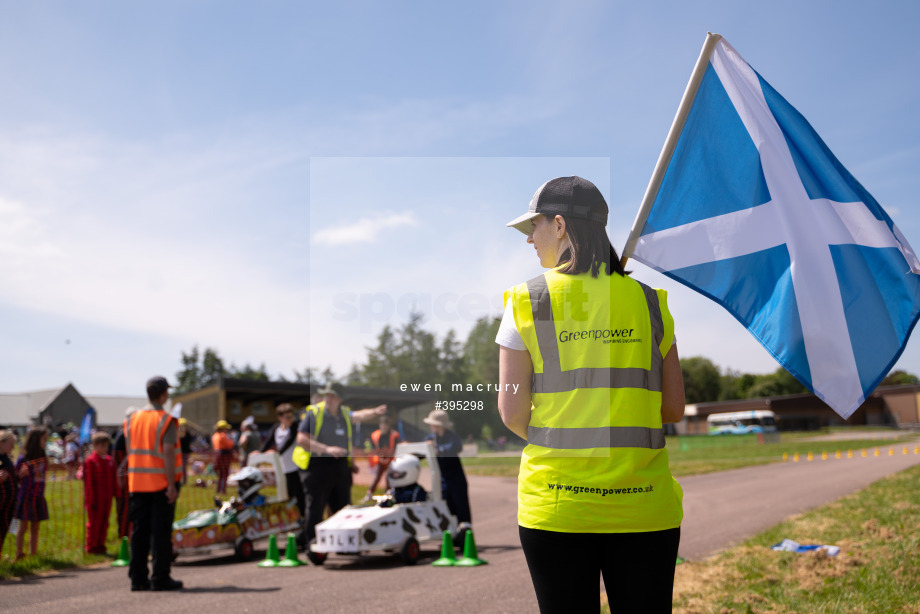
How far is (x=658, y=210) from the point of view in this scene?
3.47 metres

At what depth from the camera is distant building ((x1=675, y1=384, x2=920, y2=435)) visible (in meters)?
78.6

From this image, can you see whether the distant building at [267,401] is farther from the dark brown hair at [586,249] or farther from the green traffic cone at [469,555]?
the dark brown hair at [586,249]

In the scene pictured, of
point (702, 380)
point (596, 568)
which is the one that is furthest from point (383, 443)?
point (702, 380)

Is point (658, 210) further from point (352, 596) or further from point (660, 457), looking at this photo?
point (352, 596)

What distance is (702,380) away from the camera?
116 m

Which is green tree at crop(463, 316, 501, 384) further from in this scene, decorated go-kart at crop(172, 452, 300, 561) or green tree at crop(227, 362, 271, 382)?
green tree at crop(227, 362, 271, 382)

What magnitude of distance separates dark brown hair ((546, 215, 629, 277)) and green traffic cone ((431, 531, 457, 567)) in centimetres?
667

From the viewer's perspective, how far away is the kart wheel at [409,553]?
8.71 meters

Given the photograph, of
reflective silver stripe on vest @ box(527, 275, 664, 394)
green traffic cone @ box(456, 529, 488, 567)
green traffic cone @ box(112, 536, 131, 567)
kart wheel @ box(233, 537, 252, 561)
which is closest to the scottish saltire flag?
reflective silver stripe on vest @ box(527, 275, 664, 394)

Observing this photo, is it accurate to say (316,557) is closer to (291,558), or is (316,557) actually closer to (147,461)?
(291,558)

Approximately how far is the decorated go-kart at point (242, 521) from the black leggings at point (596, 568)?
8331 mm

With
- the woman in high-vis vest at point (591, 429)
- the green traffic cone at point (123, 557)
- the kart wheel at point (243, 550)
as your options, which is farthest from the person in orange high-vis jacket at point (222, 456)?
the woman in high-vis vest at point (591, 429)

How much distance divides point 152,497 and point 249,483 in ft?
8.66

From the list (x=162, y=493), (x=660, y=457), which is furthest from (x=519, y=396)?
(x=162, y=493)
